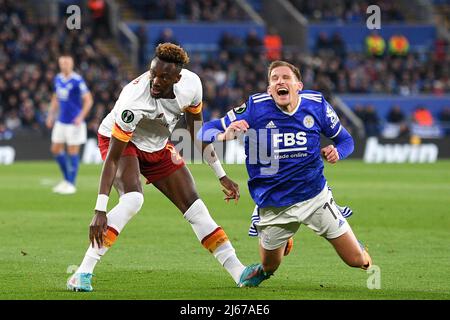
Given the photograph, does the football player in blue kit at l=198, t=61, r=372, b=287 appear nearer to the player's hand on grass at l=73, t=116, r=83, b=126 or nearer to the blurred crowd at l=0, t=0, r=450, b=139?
the player's hand on grass at l=73, t=116, r=83, b=126

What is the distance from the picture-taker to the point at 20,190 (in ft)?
63.2

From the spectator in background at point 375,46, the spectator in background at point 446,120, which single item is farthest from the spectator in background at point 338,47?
the spectator in background at point 446,120

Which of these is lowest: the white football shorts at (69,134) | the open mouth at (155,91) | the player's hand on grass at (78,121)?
the white football shorts at (69,134)

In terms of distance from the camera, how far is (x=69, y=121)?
1919 centimetres

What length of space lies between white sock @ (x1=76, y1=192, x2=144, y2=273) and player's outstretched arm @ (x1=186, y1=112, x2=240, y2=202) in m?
0.66

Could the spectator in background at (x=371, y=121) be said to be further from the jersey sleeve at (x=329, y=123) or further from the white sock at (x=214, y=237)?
the jersey sleeve at (x=329, y=123)

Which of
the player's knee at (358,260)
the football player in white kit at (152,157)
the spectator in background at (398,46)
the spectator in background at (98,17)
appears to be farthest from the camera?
the spectator in background at (398,46)

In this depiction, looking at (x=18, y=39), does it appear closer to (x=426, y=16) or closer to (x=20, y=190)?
(x=20, y=190)

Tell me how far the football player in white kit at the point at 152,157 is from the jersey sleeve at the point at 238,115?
46 centimetres

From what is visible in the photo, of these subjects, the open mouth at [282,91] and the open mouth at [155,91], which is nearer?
the open mouth at [282,91]

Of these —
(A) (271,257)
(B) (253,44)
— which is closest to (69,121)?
(A) (271,257)

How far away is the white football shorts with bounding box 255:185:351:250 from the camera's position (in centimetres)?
823

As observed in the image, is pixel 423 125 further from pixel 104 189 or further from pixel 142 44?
pixel 104 189

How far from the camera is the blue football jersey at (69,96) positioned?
1908cm
